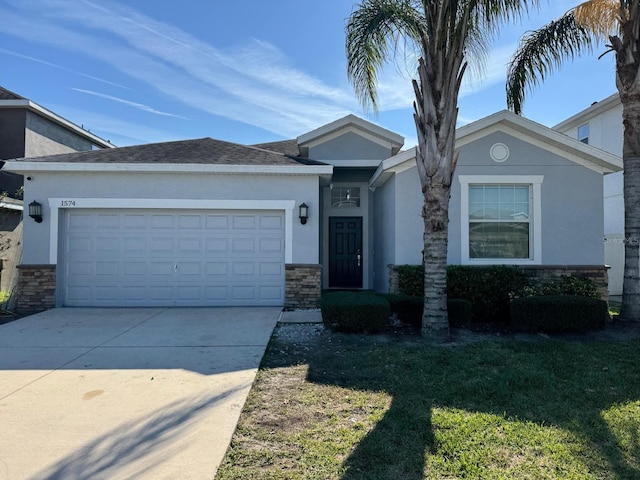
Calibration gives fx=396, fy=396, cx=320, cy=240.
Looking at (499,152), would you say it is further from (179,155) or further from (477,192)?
(179,155)

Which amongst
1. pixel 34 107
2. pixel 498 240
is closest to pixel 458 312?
pixel 498 240

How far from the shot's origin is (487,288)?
835 cm

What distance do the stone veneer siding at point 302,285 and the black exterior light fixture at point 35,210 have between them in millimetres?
5917

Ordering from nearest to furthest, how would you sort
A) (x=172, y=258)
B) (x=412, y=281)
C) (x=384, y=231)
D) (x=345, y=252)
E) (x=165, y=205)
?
(x=412, y=281) → (x=165, y=205) → (x=172, y=258) → (x=384, y=231) → (x=345, y=252)

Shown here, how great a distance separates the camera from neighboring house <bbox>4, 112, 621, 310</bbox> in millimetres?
9281

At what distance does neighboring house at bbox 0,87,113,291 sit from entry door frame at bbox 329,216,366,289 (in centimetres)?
925

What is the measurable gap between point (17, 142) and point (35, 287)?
719 centimetres

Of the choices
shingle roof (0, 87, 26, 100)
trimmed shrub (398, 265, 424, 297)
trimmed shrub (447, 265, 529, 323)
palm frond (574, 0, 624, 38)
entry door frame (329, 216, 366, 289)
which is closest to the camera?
palm frond (574, 0, 624, 38)

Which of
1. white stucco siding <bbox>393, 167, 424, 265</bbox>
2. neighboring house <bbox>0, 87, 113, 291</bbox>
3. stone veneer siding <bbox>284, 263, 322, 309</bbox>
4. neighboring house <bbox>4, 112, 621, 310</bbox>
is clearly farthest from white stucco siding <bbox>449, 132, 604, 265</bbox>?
neighboring house <bbox>0, 87, 113, 291</bbox>

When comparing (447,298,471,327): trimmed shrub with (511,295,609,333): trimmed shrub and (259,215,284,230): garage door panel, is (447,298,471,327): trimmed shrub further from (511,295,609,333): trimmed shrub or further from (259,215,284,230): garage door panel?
(259,215,284,230): garage door panel

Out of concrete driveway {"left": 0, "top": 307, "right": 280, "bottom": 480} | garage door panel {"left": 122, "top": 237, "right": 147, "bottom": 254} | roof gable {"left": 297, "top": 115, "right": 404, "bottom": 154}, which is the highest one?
roof gable {"left": 297, "top": 115, "right": 404, "bottom": 154}

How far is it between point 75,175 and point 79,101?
30.9 feet

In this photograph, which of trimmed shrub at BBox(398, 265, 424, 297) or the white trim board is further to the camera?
the white trim board

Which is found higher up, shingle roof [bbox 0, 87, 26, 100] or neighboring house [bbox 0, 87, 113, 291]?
shingle roof [bbox 0, 87, 26, 100]
